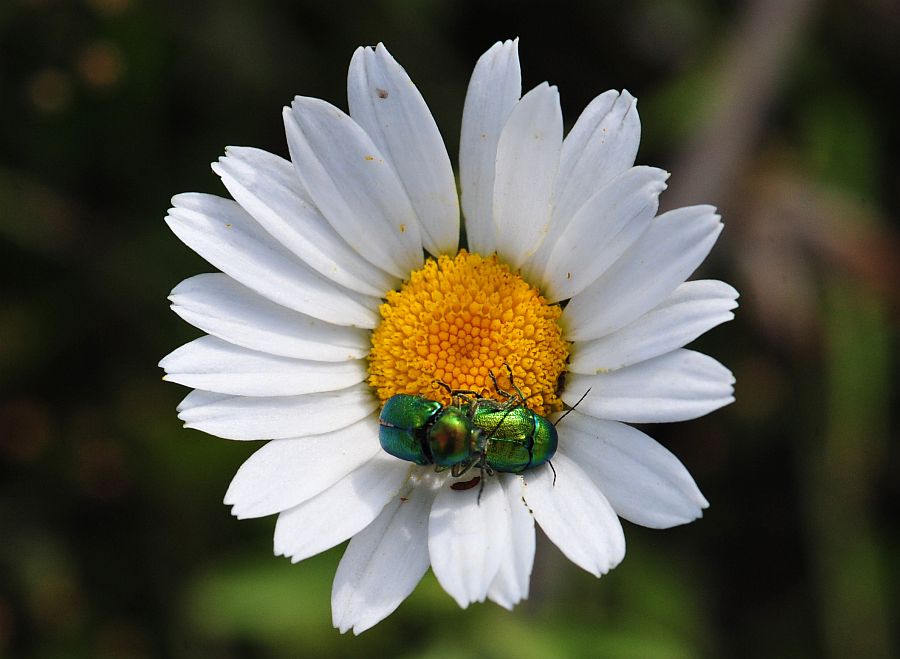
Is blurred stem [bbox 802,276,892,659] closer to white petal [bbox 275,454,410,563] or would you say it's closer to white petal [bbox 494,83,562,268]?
white petal [bbox 494,83,562,268]

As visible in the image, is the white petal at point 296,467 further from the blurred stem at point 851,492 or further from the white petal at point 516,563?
the blurred stem at point 851,492

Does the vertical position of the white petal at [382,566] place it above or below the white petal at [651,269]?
below

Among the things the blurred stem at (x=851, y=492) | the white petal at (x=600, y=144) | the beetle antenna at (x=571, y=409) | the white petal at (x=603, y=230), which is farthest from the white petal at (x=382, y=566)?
the blurred stem at (x=851, y=492)

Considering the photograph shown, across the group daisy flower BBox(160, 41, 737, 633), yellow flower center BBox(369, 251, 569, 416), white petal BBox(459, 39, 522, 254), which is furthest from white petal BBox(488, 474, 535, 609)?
white petal BBox(459, 39, 522, 254)

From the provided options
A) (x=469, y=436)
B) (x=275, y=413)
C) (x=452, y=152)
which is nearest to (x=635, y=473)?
(x=469, y=436)

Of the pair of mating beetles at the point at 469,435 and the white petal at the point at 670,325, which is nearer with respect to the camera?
the white petal at the point at 670,325

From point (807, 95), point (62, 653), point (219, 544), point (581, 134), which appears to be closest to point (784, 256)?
point (807, 95)

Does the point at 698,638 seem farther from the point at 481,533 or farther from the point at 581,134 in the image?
the point at 581,134
